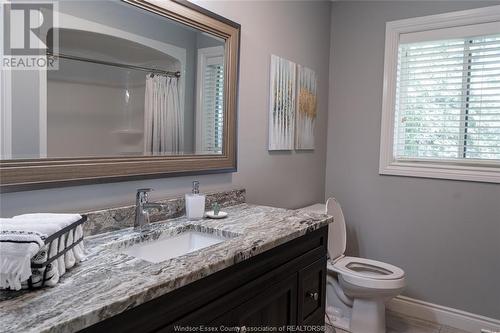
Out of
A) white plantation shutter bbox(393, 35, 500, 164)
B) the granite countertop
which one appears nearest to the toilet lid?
white plantation shutter bbox(393, 35, 500, 164)

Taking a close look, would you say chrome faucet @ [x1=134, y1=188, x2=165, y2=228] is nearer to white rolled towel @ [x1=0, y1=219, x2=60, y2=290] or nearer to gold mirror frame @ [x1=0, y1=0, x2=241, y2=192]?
gold mirror frame @ [x1=0, y1=0, x2=241, y2=192]

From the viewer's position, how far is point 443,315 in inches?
104

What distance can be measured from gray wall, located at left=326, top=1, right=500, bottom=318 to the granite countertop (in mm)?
1511

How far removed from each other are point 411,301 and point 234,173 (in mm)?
1780

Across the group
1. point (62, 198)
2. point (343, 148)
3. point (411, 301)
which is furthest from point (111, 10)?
point (411, 301)

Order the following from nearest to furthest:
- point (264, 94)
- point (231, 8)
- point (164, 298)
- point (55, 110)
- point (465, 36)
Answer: point (164, 298), point (55, 110), point (231, 8), point (264, 94), point (465, 36)

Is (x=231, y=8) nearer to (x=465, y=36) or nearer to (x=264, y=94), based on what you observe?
(x=264, y=94)

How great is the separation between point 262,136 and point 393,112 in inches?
45.9

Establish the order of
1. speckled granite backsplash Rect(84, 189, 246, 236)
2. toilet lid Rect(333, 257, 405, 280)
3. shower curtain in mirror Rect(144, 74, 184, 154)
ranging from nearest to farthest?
speckled granite backsplash Rect(84, 189, 246, 236) → shower curtain in mirror Rect(144, 74, 184, 154) → toilet lid Rect(333, 257, 405, 280)

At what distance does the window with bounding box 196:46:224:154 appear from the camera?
1812 mm

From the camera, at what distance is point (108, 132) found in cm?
138

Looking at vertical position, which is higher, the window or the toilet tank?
the window

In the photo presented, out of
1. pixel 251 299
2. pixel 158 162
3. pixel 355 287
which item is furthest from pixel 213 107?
pixel 355 287

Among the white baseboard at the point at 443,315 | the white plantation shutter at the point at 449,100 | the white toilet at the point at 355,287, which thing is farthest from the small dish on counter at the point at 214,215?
the white baseboard at the point at 443,315
